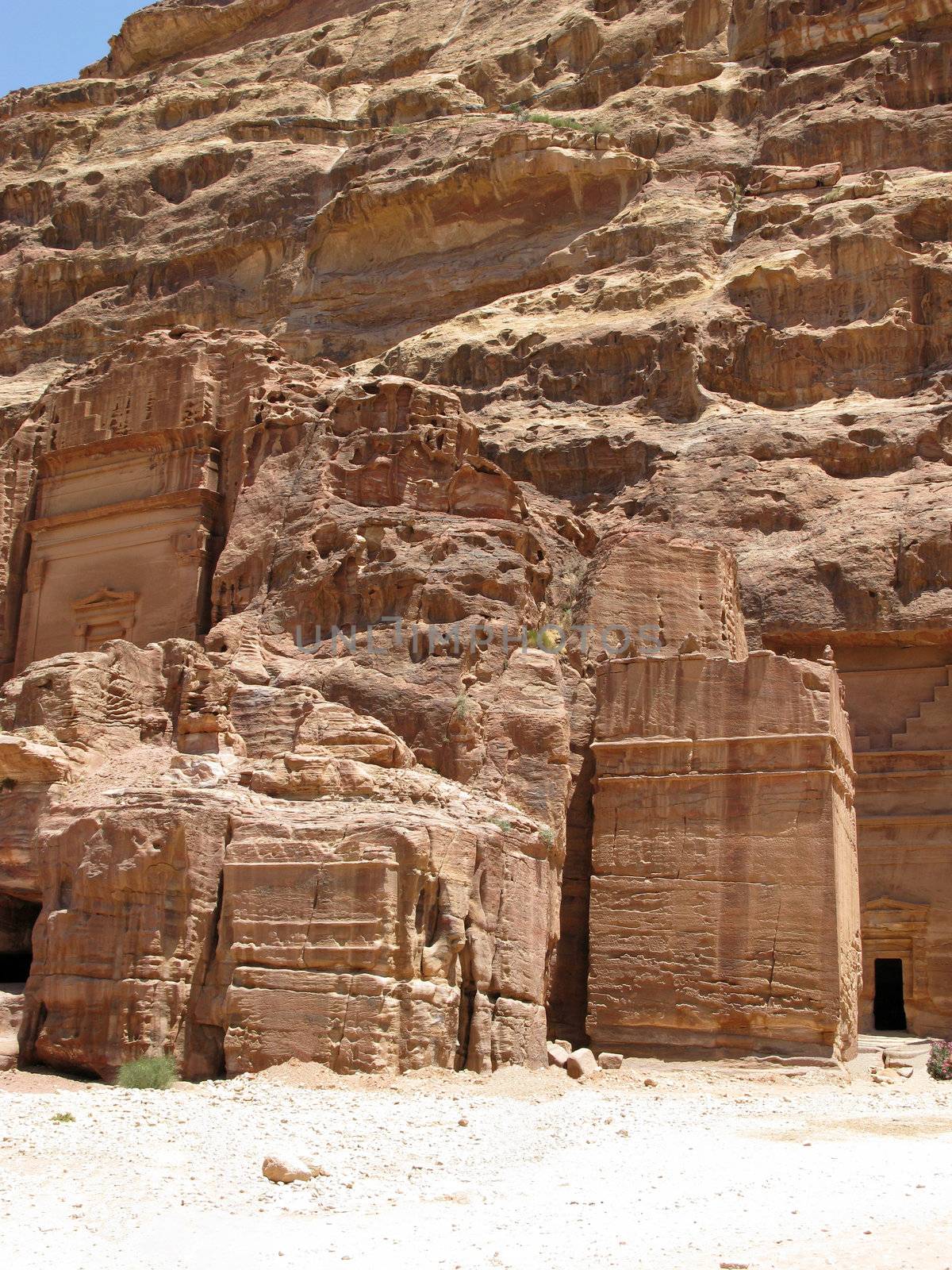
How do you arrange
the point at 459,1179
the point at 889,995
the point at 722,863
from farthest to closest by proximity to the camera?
the point at 889,995 < the point at 722,863 < the point at 459,1179

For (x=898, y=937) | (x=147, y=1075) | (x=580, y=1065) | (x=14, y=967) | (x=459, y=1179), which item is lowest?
(x=459, y=1179)

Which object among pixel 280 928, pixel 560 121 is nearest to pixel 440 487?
pixel 280 928

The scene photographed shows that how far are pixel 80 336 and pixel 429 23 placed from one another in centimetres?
1456

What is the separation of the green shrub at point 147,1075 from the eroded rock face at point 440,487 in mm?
318

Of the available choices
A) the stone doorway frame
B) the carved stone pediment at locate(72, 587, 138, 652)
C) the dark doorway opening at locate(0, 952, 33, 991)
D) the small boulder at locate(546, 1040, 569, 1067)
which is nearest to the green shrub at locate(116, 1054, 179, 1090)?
the small boulder at locate(546, 1040, 569, 1067)

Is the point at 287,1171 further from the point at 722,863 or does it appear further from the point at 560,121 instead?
the point at 560,121

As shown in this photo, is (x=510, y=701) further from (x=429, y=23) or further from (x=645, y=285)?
(x=429, y=23)

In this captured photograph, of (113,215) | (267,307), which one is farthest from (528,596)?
(113,215)

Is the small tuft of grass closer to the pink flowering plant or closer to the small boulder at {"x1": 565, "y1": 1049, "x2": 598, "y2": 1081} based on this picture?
the small boulder at {"x1": 565, "y1": 1049, "x2": 598, "y2": 1081}

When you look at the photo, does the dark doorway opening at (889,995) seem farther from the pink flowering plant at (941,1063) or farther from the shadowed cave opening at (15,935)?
the shadowed cave opening at (15,935)

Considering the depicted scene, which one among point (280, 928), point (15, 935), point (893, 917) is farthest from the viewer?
point (893, 917)

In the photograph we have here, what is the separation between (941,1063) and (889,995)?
21.4ft

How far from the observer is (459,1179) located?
10258 mm

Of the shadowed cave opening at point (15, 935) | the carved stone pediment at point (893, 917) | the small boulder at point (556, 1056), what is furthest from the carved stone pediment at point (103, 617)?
the carved stone pediment at point (893, 917)
